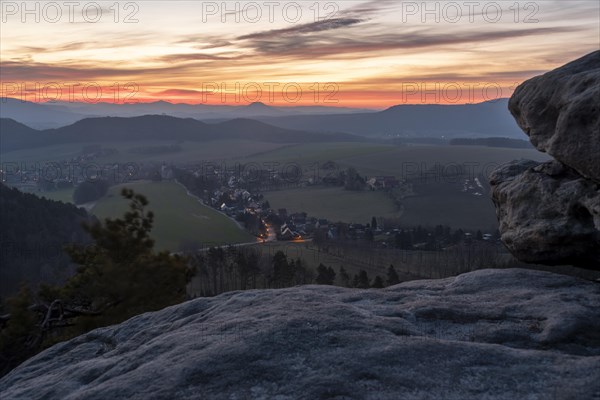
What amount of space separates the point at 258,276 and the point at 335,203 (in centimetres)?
8639

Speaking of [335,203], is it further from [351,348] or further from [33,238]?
[351,348]

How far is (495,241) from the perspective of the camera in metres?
96.1

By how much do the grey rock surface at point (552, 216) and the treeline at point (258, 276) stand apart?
40.1 meters

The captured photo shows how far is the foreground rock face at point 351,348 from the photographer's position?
1009cm

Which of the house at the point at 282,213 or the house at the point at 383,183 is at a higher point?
the house at the point at 383,183

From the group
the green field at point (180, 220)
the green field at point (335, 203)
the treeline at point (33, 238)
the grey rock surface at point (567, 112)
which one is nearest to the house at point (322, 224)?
the green field at point (335, 203)

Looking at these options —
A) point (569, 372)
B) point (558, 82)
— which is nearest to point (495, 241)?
point (558, 82)

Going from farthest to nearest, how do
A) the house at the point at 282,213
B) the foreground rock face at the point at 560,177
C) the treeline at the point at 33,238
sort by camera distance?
the house at the point at 282,213 < the treeline at the point at 33,238 < the foreground rock face at the point at 560,177

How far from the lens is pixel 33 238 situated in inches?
3529

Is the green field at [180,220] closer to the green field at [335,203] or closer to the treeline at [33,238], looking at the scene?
the treeline at [33,238]

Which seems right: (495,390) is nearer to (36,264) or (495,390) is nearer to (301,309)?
(301,309)

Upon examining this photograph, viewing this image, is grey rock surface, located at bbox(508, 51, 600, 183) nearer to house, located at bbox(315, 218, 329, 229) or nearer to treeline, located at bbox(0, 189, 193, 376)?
treeline, located at bbox(0, 189, 193, 376)

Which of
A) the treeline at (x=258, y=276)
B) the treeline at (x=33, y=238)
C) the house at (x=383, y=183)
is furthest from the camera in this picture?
the house at (x=383, y=183)

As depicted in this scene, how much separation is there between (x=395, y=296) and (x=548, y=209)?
18.9ft
